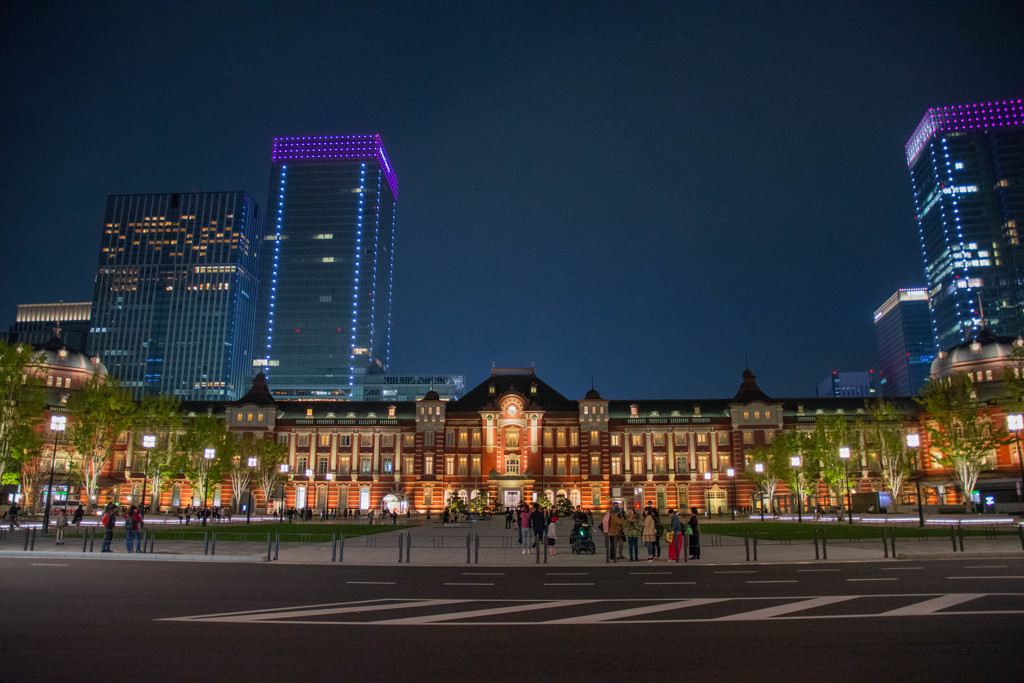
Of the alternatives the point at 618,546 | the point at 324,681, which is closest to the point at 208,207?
the point at 618,546

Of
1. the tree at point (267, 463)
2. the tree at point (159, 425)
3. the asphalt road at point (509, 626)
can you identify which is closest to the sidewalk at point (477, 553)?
the asphalt road at point (509, 626)

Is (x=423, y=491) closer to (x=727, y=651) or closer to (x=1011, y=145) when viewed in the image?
(x=727, y=651)

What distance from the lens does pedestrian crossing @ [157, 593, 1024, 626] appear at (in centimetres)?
1307

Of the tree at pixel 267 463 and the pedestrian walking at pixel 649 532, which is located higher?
the tree at pixel 267 463

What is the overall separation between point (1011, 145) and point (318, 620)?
203897mm

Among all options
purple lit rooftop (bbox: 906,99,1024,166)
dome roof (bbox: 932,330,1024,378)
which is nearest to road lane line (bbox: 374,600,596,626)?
dome roof (bbox: 932,330,1024,378)

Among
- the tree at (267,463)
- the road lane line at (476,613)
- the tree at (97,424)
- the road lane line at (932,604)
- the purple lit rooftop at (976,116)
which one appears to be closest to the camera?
the road lane line at (476,613)

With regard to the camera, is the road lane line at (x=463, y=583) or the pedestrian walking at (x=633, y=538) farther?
the pedestrian walking at (x=633, y=538)

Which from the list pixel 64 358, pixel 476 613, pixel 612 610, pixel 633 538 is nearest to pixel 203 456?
pixel 64 358

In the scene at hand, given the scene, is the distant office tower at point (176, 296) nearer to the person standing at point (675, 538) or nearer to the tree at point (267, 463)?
the tree at point (267, 463)

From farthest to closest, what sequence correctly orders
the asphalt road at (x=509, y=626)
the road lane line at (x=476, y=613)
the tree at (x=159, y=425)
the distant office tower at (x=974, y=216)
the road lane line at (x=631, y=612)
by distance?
1. the distant office tower at (x=974, y=216)
2. the tree at (x=159, y=425)
3. the road lane line at (x=631, y=612)
4. the road lane line at (x=476, y=613)
5. the asphalt road at (x=509, y=626)

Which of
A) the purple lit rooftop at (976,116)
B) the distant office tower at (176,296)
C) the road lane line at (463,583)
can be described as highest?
the purple lit rooftop at (976,116)

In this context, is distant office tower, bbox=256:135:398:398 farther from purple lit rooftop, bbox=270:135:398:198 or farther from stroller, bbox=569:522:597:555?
stroller, bbox=569:522:597:555

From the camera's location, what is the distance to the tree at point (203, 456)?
64.6m
